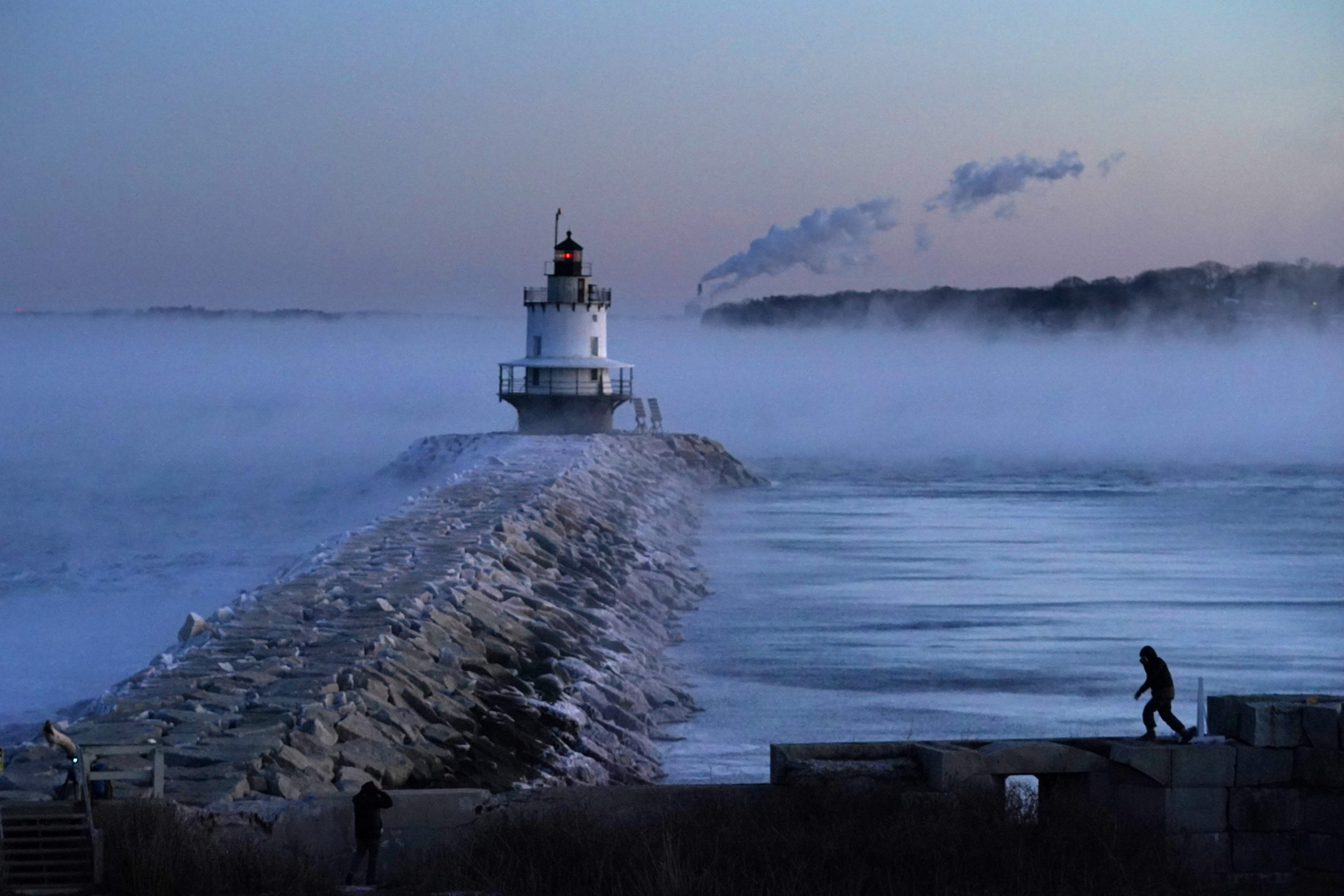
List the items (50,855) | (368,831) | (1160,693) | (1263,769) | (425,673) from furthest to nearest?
(425,673)
(1160,693)
(1263,769)
(368,831)
(50,855)

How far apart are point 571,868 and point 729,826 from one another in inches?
31.8

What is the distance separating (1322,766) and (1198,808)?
655 mm

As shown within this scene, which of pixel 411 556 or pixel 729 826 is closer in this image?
pixel 729 826

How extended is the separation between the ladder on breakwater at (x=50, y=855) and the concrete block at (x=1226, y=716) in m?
5.56

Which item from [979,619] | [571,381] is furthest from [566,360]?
[979,619]

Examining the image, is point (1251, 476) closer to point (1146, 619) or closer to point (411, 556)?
point (1146, 619)

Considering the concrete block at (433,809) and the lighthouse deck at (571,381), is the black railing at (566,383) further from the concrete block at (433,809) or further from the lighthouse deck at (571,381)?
the concrete block at (433,809)

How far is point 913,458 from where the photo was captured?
2963 inches

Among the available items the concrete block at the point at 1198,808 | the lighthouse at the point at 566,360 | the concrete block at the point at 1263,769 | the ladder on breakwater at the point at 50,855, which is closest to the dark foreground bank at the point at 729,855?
the ladder on breakwater at the point at 50,855

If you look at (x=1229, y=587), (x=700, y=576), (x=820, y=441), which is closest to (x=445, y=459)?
(x=700, y=576)

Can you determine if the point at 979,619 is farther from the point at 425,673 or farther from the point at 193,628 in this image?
the point at 425,673

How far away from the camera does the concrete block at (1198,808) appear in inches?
356

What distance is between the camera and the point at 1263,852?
9141 millimetres

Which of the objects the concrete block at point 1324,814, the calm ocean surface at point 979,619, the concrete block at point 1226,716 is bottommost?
the calm ocean surface at point 979,619
